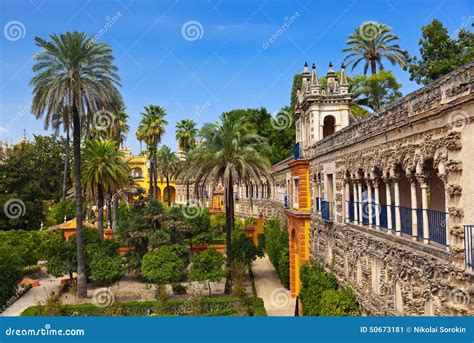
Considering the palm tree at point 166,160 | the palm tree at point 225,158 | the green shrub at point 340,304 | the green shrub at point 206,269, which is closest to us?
the green shrub at point 340,304

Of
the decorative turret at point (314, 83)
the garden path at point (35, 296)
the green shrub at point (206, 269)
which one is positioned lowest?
the garden path at point (35, 296)

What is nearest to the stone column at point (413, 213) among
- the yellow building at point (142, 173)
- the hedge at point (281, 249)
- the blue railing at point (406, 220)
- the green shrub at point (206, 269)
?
the blue railing at point (406, 220)

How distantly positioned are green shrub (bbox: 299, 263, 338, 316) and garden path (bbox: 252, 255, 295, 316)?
4525 millimetres

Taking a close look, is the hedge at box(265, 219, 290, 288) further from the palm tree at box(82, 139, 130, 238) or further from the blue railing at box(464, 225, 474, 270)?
the blue railing at box(464, 225, 474, 270)

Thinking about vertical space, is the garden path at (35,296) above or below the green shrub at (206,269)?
below

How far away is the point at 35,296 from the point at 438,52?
3277cm

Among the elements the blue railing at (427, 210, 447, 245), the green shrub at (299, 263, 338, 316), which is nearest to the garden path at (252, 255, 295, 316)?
the green shrub at (299, 263, 338, 316)

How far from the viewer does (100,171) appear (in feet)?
104

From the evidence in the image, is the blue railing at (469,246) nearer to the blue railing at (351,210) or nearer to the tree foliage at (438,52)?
the blue railing at (351,210)

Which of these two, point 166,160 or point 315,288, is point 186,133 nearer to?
point 166,160

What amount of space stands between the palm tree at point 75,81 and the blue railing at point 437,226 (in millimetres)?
20394

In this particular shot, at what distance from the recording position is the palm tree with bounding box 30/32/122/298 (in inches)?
951

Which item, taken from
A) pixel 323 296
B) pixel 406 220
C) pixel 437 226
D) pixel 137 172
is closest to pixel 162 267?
pixel 323 296

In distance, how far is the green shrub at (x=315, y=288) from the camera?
56.6 ft
